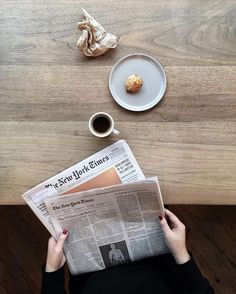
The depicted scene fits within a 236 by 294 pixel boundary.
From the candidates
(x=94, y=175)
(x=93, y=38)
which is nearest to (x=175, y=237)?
(x=94, y=175)

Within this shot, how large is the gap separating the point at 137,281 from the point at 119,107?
1.36 ft

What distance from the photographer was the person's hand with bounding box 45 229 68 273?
872 millimetres

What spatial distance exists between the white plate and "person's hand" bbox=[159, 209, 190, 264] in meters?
0.27

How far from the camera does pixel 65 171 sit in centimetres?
86

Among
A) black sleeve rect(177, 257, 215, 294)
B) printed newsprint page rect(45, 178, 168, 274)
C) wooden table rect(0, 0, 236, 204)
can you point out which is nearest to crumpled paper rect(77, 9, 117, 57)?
wooden table rect(0, 0, 236, 204)

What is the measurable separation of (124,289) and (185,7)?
67 cm

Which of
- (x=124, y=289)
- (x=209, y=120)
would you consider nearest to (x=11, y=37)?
(x=209, y=120)

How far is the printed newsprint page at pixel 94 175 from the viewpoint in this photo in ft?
2.82

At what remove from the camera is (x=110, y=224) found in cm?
88

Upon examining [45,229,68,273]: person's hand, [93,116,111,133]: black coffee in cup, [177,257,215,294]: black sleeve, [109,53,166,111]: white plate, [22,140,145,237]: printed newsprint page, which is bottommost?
[177,257,215,294]: black sleeve

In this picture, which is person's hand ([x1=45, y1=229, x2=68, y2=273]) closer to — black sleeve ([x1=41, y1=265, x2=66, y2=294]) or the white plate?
black sleeve ([x1=41, y1=265, x2=66, y2=294])

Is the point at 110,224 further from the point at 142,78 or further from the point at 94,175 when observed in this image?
the point at 142,78

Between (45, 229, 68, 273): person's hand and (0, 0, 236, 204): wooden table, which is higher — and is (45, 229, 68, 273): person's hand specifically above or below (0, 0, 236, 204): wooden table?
below

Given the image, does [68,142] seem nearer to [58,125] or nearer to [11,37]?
[58,125]
